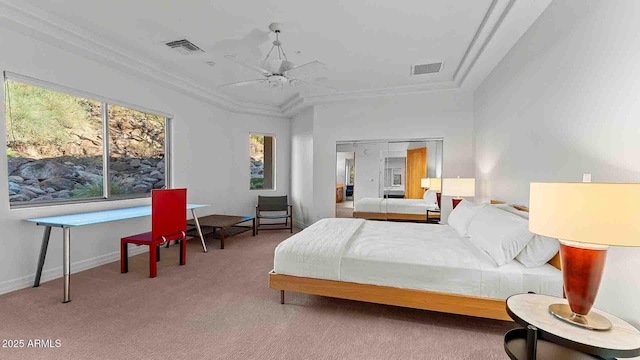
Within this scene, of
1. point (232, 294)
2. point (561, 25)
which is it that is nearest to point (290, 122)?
point (232, 294)

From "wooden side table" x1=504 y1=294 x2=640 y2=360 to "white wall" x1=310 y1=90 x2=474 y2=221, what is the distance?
145 inches

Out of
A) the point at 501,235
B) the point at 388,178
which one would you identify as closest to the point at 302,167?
the point at 388,178

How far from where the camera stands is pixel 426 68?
416 cm

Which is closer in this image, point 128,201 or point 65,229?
point 65,229

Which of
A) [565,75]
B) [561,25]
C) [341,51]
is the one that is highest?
[341,51]

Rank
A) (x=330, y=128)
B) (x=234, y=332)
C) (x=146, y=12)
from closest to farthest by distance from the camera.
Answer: (x=234, y=332), (x=146, y=12), (x=330, y=128)

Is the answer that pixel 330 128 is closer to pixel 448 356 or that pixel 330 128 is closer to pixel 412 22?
pixel 412 22

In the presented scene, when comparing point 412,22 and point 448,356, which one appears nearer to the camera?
point 448,356

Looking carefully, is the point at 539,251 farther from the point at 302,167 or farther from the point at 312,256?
the point at 302,167

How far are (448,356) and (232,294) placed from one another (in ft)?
6.55

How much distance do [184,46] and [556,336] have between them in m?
4.22

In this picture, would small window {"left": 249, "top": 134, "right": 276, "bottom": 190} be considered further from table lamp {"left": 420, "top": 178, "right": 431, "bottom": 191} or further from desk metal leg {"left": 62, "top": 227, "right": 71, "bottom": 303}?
desk metal leg {"left": 62, "top": 227, "right": 71, "bottom": 303}

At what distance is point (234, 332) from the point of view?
2176 mm

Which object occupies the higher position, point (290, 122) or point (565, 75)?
point (290, 122)
